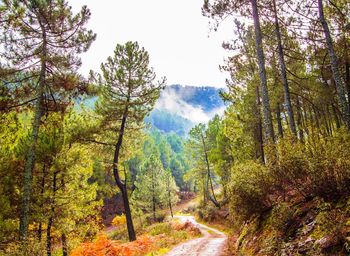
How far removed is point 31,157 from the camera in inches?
443

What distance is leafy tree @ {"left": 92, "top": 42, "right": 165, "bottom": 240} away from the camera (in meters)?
17.5

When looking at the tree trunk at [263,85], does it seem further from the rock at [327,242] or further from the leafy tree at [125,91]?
the leafy tree at [125,91]

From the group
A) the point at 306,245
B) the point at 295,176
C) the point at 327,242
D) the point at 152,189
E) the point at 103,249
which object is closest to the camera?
the point at 327,242

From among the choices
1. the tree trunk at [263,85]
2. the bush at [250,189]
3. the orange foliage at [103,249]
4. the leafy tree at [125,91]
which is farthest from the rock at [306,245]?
the leafy tree at [125,91]

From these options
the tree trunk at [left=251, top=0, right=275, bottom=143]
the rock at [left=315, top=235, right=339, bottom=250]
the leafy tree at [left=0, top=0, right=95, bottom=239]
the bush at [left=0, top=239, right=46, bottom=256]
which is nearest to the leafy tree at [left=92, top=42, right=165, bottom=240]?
the leafy tree at [left=0, top=0, right=95, bottom=239]

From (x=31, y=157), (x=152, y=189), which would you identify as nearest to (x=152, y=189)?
(x=152, y=189)

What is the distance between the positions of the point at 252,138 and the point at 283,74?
845 cm

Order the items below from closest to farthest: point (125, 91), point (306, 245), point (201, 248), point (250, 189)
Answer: point (306, 245)
point (250, 189)
point (201, 248)
point (125, 91)

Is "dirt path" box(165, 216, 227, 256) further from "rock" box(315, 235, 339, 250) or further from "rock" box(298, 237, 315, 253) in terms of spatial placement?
"rock" box(315, 235, 339, 250)

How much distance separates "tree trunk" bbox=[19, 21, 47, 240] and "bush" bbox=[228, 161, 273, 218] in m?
7.26

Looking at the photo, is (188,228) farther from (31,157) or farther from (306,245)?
(306,245)

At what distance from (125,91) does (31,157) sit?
789 centimetres

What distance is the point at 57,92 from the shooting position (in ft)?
42.3

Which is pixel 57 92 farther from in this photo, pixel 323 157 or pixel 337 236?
pixel 337 236
